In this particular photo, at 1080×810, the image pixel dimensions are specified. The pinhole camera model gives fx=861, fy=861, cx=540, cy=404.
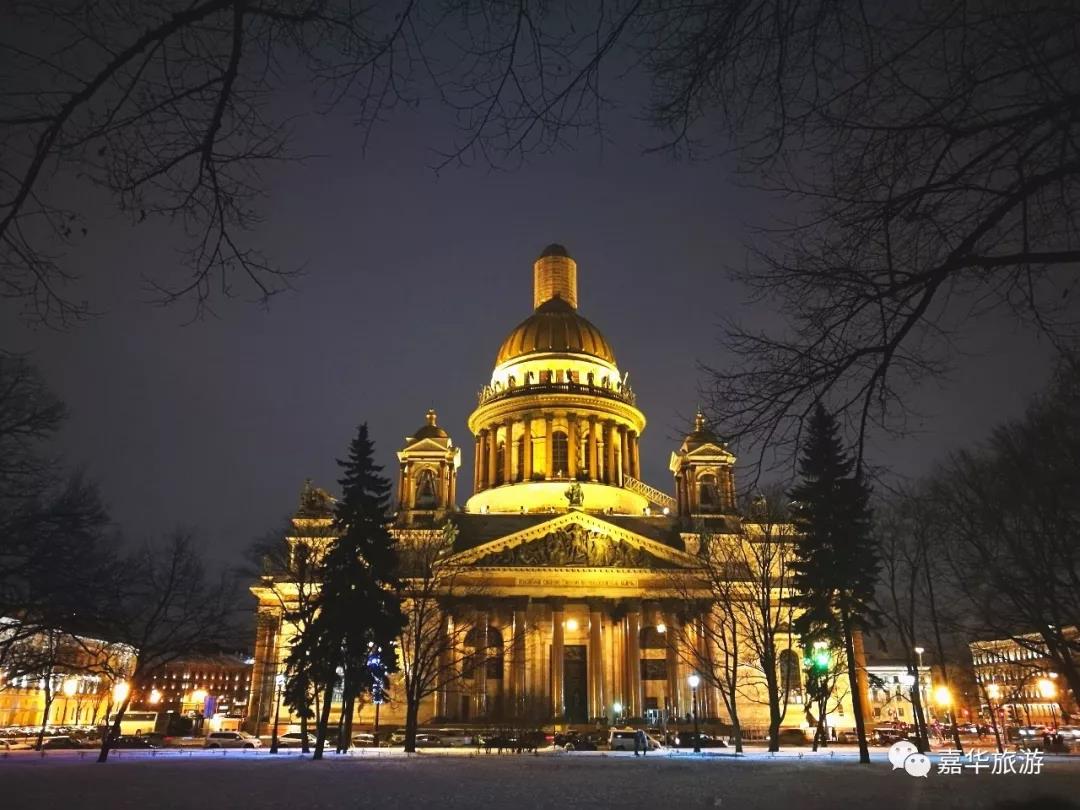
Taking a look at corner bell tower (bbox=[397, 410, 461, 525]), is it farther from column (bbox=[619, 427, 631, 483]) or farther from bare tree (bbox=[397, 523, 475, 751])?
column (bbox=[619, 427, 631, 483])

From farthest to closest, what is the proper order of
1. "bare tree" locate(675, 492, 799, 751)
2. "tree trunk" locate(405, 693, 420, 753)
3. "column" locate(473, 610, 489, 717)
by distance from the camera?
"column" locate(473, 610, 489, 717) < "tree trunk" locate(405, 693, 420, 753) < "bare tree" locate(675, 492, 799, 751)

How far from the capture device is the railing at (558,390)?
79125 mm

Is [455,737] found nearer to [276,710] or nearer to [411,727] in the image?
[276,710]

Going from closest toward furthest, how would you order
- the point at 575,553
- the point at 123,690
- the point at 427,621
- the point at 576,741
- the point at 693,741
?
the point at 693,741 < the point at 576,741 < the point at 123,690 < the point at 427,621 < the point at 575,553

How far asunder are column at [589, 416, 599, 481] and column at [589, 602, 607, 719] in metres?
16.8

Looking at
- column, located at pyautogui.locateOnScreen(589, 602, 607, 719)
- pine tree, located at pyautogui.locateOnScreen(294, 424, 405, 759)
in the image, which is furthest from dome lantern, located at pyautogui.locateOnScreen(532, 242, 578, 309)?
pine tree, located at pyautogui.locateOnScreen(294, 424, 405, 759)

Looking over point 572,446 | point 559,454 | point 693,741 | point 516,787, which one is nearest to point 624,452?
point 572,446

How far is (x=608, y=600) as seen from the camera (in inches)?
2402

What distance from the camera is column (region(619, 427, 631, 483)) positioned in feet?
263

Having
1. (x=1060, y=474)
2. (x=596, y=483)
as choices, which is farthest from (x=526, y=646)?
(x=1060, y=474)

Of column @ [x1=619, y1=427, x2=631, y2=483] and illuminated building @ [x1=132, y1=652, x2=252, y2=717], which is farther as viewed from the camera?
illuminated building @ [x1=132, y1=652, x2=252, y2=717]

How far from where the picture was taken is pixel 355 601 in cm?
3947

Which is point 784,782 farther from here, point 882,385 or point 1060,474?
point 882,385

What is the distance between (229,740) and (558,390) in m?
41.2
